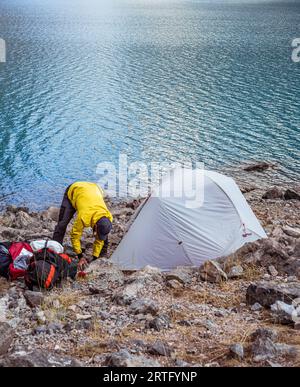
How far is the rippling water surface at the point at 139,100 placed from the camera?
28.6 m

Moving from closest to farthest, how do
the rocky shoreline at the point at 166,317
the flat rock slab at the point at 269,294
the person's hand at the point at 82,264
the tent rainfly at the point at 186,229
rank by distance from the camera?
the rocky shoreline at the point at 166,317 → the flat rock slab at the point at 269,294 → the person's hand at the point at 82,264 → the tent rainfly at the point at 186,229

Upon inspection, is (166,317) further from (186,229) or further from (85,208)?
(186,229)

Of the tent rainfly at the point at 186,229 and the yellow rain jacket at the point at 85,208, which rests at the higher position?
the yellow rain jacket at the point at 85,208

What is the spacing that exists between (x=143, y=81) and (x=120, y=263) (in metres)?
35.8

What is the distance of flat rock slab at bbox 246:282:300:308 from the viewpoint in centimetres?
846

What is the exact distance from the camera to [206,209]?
1323 centimetres

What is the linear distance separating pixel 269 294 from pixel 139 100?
110 feet

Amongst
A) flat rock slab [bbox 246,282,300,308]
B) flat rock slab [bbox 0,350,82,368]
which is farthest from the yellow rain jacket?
flat rock slab [bbox 0,350,82,368]

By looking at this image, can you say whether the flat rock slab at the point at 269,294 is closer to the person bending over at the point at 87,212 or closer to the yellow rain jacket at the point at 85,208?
the person bending over at the point at 87,212

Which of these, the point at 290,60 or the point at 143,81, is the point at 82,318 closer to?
the point at 143,81

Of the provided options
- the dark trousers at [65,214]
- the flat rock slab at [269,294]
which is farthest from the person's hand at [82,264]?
the flat rock slab at [269,294]

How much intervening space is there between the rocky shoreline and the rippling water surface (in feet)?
43.5

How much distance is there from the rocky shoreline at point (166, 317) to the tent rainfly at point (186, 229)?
4.17 ft

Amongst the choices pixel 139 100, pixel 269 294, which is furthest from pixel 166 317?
pixel 139 100
